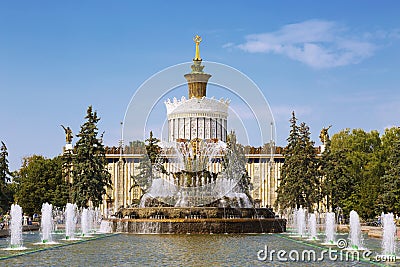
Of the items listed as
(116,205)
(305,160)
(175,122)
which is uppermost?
(175,122)

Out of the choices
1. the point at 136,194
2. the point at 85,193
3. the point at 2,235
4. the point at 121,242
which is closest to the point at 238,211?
the point at 121,242

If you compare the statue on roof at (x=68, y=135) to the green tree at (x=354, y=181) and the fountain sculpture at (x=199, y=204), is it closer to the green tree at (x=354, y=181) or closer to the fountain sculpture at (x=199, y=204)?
the fountain sculpture at (x=199, y=204)

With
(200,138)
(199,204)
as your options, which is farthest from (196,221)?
(200,138)

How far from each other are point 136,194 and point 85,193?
98.5 feet

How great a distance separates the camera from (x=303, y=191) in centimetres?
4228

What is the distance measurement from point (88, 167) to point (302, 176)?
13.9 m

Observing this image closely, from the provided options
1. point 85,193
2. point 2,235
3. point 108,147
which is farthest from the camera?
point 108,147

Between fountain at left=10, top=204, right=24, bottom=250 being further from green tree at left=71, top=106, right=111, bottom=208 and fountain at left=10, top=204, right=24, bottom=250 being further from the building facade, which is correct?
the building facade

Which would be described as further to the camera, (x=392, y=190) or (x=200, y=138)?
(x=200, y=138)

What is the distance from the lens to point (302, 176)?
4156 cm

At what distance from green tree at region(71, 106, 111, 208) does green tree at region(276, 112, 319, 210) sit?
12466mm

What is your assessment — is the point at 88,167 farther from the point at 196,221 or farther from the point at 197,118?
the point at 197,118

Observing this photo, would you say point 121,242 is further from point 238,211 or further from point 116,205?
point 116,205

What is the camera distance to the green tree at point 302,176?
1630 inches
